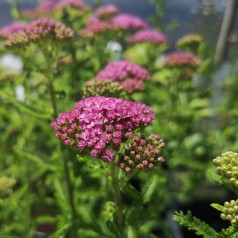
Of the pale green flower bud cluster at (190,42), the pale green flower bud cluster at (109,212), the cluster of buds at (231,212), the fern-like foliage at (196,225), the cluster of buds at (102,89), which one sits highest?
the pale green flower bud cluster at (190,42)

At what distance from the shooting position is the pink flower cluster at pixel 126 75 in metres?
2.66

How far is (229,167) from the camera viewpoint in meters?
1.76

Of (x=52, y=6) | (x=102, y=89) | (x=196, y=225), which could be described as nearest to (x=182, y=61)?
(x=102, y=89)

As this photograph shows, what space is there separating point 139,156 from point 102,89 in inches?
26.1

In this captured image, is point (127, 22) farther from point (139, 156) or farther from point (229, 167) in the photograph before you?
point (229, 167)

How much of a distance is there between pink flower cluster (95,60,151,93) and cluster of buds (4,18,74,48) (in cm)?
32

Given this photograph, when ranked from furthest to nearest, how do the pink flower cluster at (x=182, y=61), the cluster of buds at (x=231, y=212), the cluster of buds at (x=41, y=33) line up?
1. the pink flower cluster at (x=182, y=61)
2. the cluster of buds at (x=41, y=33)
3. the cluster of buds at (x=231, y=212)

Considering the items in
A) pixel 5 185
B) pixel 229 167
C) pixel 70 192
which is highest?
pixel 229 167

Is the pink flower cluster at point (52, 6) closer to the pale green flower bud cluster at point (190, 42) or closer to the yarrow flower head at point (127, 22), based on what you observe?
the yarrow flower head at point (127, 22)

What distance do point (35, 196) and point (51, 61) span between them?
1400 mm

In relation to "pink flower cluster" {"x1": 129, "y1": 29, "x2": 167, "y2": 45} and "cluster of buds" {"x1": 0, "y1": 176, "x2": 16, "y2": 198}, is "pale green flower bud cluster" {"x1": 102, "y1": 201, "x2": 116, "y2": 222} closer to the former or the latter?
"cluster of buds" {"x1": 0, "y1": 176, "x2": 16, "y2": 198}

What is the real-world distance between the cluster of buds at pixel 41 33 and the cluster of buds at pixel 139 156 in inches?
38.0

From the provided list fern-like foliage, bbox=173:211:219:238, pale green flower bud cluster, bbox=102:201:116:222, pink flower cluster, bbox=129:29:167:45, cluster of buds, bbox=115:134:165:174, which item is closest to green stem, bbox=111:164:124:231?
pale green flower bud cluster, bbox=102:201:116:222

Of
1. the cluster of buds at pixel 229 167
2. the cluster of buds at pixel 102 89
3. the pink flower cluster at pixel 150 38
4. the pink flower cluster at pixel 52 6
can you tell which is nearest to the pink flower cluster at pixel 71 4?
the pink flower cluster at pixel 52 6
